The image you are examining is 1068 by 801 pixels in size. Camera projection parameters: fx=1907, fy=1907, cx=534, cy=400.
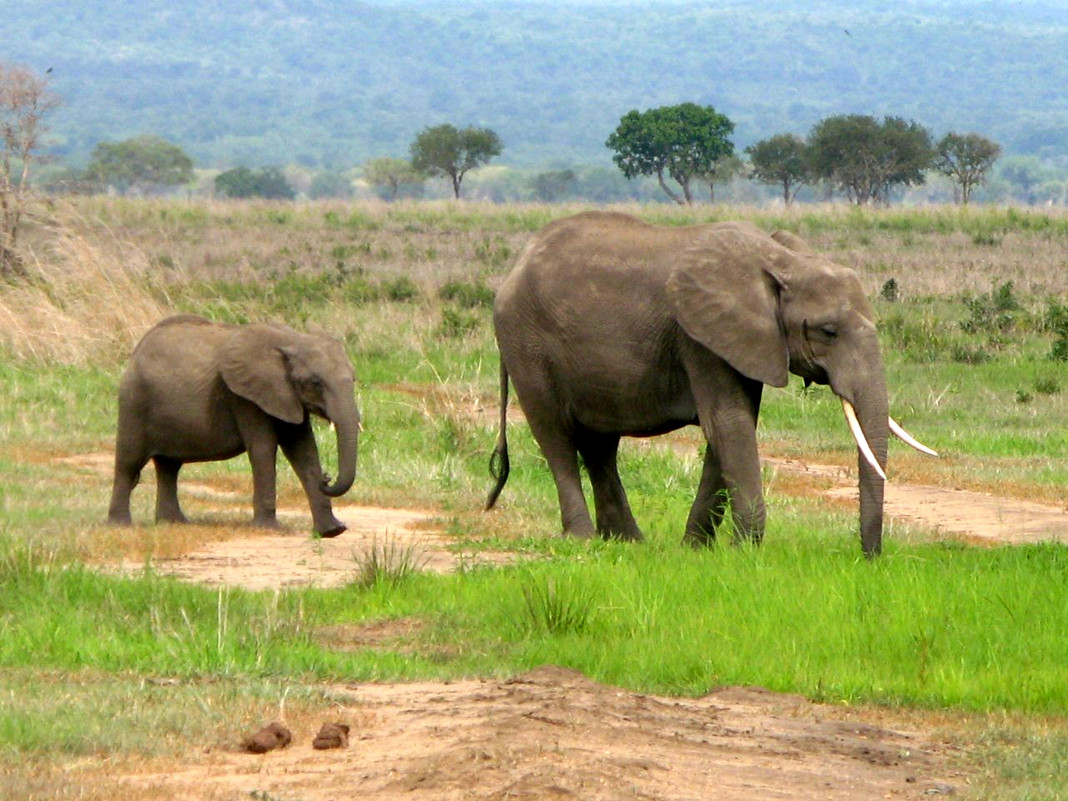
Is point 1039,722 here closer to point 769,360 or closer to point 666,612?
point 666,612

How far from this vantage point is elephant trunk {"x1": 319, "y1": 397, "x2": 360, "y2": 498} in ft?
35.9

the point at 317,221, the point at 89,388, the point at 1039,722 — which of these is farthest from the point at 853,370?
the point at 317,221

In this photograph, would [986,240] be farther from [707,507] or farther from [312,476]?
[707,507]

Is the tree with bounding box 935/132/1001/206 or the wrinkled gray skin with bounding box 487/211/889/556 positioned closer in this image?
the wrinkled gray skin with bounding box 487/211/889/556

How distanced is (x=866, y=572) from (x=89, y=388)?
1024cm

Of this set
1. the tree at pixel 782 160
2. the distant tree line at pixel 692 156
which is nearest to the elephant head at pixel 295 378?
the distant tree line at pixel 692 156

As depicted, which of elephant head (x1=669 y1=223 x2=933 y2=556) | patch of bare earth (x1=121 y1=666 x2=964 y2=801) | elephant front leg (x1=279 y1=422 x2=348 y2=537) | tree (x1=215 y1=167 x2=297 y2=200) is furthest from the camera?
tree (x1=215 y1=167 x2=297 y2=200)

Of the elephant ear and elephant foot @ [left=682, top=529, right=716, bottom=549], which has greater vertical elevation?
the elephant ear

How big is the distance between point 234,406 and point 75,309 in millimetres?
9004

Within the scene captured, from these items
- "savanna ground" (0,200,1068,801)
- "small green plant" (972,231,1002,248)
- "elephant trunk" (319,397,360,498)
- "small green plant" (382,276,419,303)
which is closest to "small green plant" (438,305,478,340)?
"small green plant" (382,276,419,303)

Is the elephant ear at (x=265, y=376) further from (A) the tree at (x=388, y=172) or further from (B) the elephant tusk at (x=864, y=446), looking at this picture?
(A) the tree at (x=388, y=172)

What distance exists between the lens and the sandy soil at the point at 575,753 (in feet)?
18.3

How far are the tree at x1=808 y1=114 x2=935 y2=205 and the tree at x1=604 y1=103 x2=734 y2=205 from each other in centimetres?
468

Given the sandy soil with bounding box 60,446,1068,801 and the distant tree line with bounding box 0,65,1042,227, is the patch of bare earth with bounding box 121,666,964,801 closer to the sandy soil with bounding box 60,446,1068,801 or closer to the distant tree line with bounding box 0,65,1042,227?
the sandy soil with bounding box 60,446,1068,801
